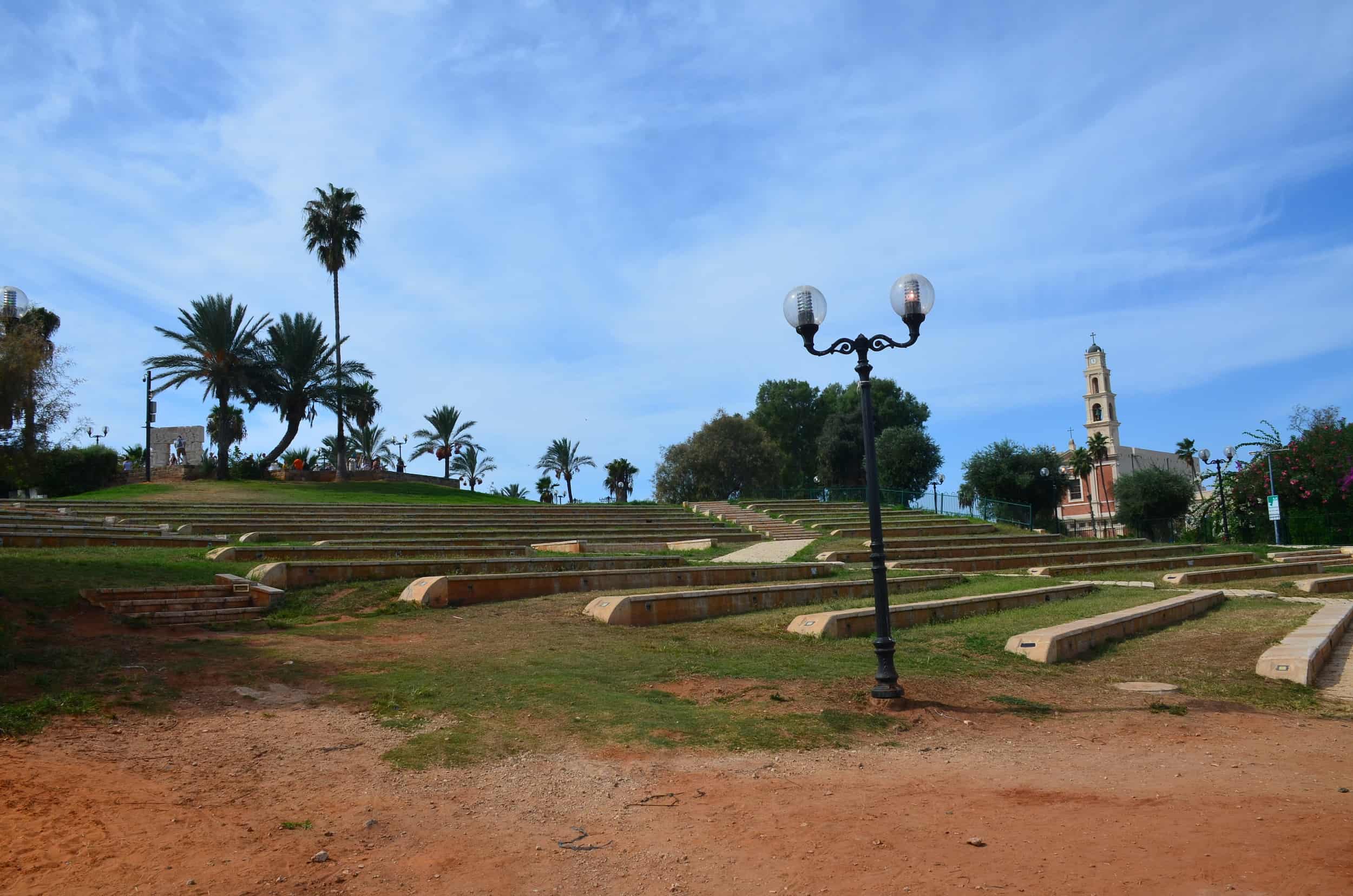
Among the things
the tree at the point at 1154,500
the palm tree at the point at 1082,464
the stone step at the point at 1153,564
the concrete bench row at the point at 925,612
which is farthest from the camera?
the palm tree at the point at 1082,464

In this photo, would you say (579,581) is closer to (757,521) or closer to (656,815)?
(656,815)

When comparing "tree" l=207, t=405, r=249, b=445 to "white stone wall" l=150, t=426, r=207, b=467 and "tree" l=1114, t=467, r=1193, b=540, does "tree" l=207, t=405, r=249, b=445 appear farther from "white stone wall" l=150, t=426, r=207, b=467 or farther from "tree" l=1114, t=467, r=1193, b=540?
"tree" l=1114, t=467, r=1193, b=540

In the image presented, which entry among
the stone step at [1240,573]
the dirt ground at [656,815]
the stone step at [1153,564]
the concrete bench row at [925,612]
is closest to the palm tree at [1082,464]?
the stone step at [1153,564]

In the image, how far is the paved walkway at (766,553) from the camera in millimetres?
20641

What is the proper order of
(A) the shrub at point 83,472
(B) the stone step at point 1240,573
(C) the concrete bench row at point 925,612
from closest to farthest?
1. (C) the concrete bench row at point 925,612
2. (B) the stone step at point 1240,573
3. (A) the shrub at point 83,472

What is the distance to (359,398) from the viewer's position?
149 ft

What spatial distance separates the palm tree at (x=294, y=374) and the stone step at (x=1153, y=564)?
36.0 metres

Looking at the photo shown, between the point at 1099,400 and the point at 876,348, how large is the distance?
85.0 m

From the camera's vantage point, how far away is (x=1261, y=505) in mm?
41062

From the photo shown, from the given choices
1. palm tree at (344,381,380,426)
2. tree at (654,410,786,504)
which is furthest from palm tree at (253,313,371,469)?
tree at (654,410,786,504)

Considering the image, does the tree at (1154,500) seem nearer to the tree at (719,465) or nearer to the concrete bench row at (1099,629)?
the tree at (719,465)

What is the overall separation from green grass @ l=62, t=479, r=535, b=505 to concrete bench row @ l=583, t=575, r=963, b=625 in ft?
80.4

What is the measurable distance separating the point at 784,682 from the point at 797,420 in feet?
210

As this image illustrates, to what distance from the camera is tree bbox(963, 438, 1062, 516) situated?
149 feet
